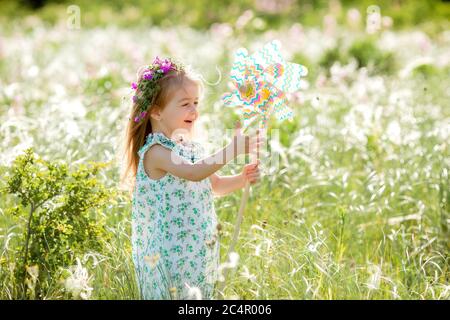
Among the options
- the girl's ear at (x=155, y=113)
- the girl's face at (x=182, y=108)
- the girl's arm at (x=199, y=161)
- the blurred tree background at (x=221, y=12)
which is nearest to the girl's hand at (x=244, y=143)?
the girl's arm at (x=199, y=161)

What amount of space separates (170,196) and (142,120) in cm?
35

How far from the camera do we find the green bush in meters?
3.10

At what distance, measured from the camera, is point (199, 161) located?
2.85 metres

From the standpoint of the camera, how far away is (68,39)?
37.8 feet

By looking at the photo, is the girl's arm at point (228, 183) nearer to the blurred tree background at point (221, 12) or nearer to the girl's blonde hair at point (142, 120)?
the girl's blonde hair at point (142, 120)

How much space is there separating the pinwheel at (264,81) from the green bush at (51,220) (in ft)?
2.25

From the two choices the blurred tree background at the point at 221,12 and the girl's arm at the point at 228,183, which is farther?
the blurred tree background at the point at 221,12

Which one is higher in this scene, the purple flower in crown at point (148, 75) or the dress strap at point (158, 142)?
the purple flower in crown at point (148, 75)

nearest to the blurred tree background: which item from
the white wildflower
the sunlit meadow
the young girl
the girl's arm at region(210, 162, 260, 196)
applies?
the sunlit meadow

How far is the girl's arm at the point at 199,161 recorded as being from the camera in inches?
110

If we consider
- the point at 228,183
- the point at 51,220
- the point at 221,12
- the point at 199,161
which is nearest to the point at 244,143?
the point at 199,161

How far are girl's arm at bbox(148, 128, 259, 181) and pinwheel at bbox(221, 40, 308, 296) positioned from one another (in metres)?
0.14

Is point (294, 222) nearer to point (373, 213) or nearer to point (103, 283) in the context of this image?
Result: point (373, 213)

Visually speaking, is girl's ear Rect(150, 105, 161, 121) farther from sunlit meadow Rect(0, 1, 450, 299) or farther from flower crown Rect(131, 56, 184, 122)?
sunlit meadow Rect(0, 1, 450, 299)
